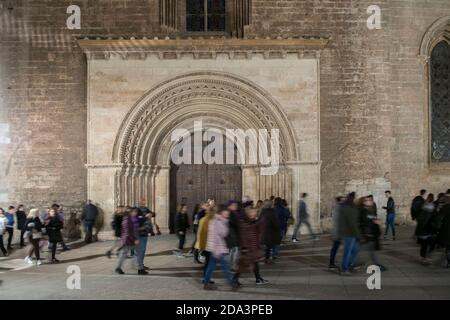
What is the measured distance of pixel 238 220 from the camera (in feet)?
35.9

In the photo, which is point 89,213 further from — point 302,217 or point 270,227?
point 270,227

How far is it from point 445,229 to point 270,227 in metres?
3.39

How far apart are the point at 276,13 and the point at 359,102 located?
3.74 m

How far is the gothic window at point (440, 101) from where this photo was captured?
21000 millimetres

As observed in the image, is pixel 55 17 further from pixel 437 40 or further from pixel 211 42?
pixel 437 40

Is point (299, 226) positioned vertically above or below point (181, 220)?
below

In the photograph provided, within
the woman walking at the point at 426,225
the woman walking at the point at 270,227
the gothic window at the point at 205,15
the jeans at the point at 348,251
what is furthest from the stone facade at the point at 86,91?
the jeans at the point at 348,251

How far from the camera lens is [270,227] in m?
12.6

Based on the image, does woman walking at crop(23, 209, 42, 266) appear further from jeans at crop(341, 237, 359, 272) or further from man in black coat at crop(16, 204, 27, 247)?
jeans at crop(341, 237, 359, 272)

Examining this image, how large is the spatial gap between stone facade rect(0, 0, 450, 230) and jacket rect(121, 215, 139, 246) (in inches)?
293

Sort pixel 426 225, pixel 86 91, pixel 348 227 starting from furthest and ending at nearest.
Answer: pixel 86 91
pixel 426 225
pixel 348 227

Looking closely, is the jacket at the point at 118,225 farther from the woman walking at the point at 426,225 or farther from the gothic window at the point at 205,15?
the gothic window at the point at 205,15

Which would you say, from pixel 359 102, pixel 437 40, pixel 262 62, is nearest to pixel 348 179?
pixel 359 102

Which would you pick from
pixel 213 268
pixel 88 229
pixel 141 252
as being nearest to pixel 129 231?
pixel 141 252
